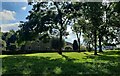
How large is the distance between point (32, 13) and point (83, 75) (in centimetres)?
3275

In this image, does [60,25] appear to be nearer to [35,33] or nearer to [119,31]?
[35,33]

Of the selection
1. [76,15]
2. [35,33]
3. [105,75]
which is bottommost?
[105,75]

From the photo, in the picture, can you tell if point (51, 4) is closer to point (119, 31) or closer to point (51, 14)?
point (51, 14)

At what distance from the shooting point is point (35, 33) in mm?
41938

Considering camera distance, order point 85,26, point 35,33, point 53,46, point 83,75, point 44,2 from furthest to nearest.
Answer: point 53,46 → point 85,26 → point 44,2 → point 35,33 → point 83,75

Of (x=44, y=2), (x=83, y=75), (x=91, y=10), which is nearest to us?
(x=83, y=75)

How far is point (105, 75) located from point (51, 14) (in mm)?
33222

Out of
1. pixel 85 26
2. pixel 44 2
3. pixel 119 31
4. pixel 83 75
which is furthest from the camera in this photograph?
pixel 119 31

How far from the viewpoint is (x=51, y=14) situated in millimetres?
43531

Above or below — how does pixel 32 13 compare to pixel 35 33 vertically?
above

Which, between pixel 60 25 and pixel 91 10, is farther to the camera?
pixel 60 25

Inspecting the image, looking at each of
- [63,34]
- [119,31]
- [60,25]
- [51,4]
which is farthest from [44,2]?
[119,31]

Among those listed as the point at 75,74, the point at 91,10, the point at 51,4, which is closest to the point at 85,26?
the point at 51,4

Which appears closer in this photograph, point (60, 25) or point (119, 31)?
point (60, 25)
